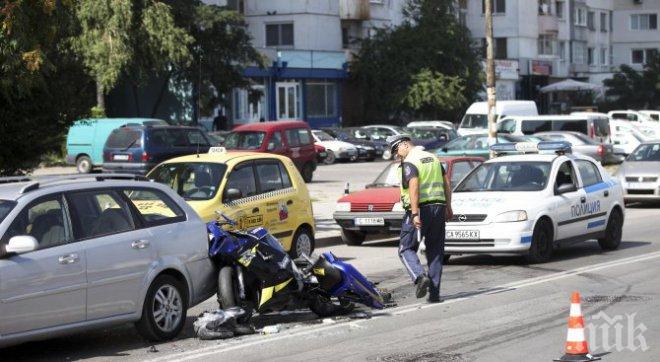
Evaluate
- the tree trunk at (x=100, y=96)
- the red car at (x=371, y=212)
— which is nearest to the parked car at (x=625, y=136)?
the tree trunk at (x=100, y=96)

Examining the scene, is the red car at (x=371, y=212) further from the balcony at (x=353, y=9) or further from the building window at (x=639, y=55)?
the building window at (x=639, y=55)

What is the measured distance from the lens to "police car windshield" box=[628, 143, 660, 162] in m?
28.6

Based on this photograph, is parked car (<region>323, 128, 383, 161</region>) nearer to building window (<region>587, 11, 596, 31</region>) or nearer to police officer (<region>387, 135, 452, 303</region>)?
police officer (<region>387, 135, 452, 303</region>)

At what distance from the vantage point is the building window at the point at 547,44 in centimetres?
8144

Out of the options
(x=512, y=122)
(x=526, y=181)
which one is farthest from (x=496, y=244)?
(x=512, y=122)

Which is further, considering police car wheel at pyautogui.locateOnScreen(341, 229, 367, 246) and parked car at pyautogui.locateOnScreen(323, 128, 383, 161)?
parked car at pyautogui.locateOnScreen(323, 128, 383, 161)

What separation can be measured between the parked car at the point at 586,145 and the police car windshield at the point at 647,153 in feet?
34.4

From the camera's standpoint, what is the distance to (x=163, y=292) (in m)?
10.4

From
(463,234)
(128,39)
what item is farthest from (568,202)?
(128,39)

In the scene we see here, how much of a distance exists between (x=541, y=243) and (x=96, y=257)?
7.99 m

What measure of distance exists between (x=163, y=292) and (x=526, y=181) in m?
7.68

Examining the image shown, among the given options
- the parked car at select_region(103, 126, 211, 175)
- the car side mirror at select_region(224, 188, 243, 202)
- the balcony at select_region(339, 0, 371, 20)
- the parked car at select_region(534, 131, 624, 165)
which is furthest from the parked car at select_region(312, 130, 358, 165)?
the car side mirror at select_region(224, 188, 243, 202)

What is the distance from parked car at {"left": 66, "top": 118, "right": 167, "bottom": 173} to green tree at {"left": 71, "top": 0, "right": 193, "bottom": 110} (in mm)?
4110

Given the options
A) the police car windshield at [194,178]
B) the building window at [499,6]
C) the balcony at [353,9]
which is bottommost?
the police car windshield at [194,178]
